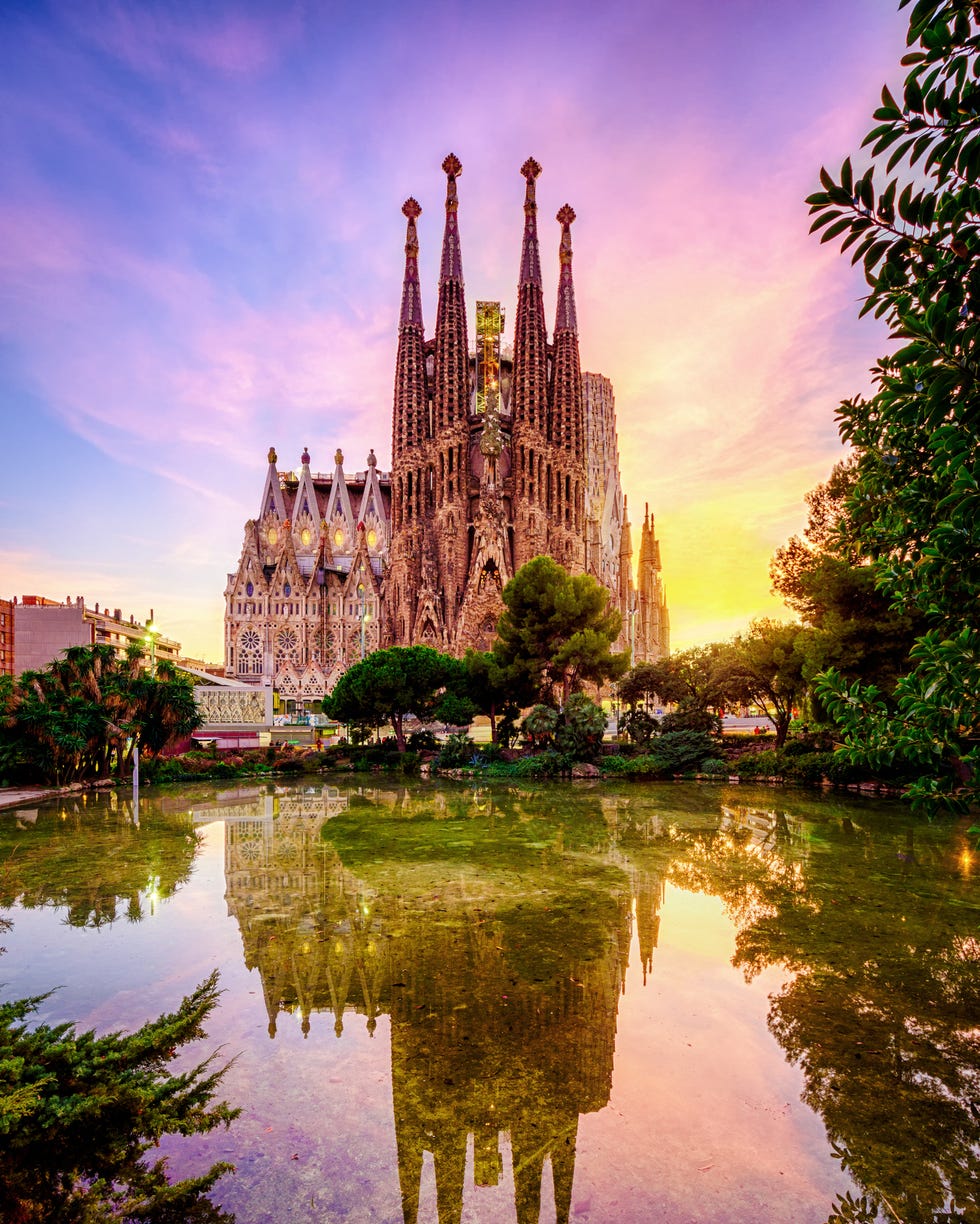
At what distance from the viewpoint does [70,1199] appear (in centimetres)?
283

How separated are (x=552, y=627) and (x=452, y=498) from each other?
25739mm

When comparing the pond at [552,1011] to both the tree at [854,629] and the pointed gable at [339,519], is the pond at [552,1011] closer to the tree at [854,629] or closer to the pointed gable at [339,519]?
the tree at [854,629]

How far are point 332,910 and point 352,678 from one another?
17.3m

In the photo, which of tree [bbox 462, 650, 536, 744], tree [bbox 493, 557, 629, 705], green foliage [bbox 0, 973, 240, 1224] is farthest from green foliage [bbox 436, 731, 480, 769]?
green foliage [bbox 0, 973, 240, 1224]

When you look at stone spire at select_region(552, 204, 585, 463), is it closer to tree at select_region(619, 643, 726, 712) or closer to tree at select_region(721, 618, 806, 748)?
tree at select_region(619, 643, 726, 712)

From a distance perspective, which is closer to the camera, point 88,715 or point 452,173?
point 88,715

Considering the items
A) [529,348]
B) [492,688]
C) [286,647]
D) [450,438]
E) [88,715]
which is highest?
[529,348]

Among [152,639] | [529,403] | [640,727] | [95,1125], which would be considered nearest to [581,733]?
[640,727]

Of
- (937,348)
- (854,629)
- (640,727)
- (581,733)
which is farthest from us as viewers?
(640,727)

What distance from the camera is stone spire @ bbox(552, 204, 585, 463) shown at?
50.5 m

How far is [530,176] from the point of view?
5150 centimetres

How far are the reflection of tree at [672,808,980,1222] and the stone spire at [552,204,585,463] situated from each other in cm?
4373

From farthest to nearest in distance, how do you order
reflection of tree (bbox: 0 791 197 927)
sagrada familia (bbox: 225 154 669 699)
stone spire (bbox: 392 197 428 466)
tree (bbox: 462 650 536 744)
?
1. stone spire (bbox: 392 197 428 466)
2. sagrada familia (bbox: 225 154 669 699)
3. tree (bbox: 462 650 536 744)
4. reflection of tree (bbox: 0 791 197 927)

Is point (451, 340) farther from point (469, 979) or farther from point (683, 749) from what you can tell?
point (469, 979)
